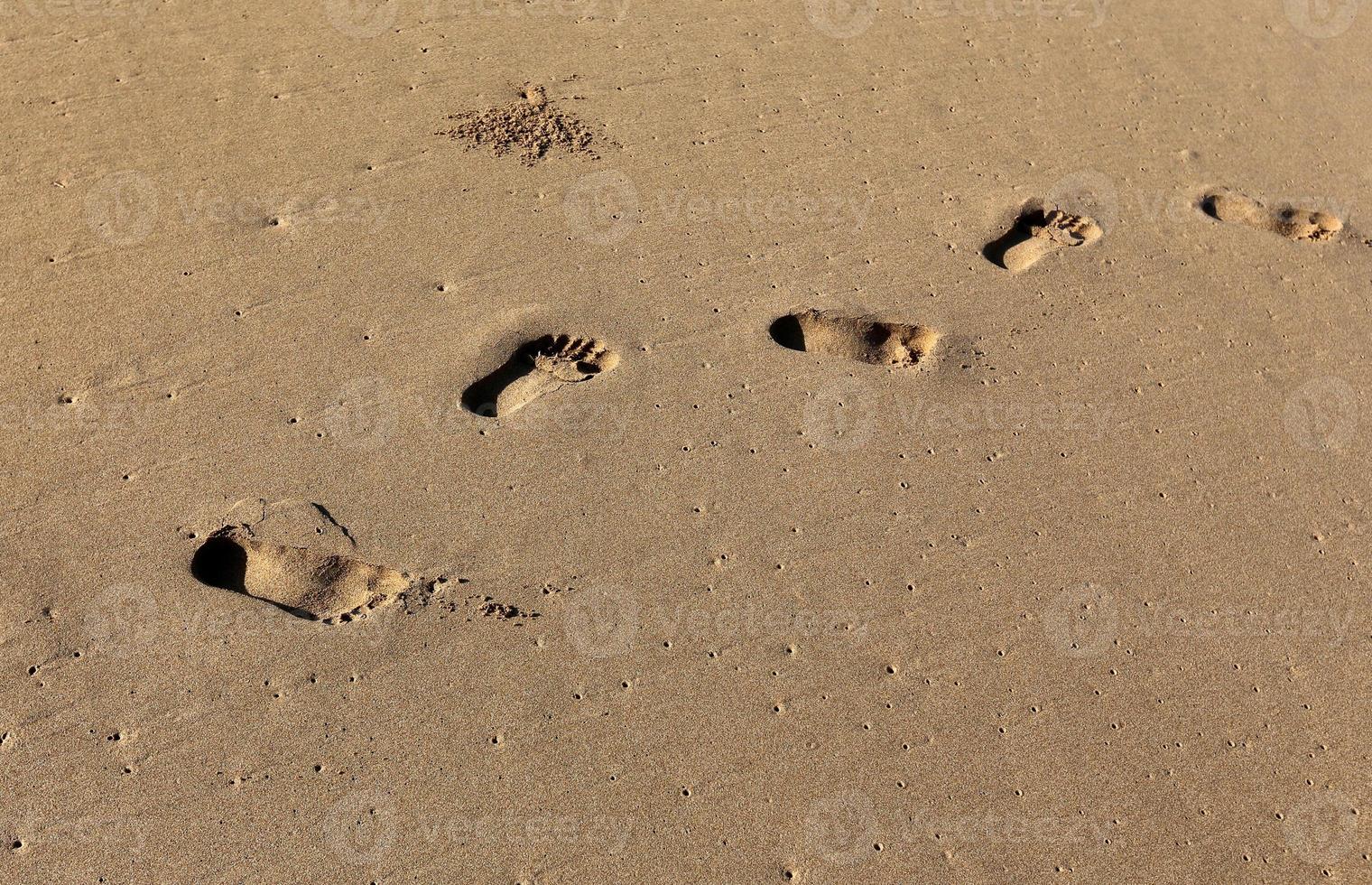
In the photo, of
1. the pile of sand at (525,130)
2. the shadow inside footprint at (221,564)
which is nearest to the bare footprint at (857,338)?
the pile of sand at (525,130)

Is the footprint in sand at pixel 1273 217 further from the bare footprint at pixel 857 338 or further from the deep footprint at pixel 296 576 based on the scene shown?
the deep footprint at pixel 296 576

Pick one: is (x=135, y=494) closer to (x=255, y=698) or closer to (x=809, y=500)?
(x=255, y=698)

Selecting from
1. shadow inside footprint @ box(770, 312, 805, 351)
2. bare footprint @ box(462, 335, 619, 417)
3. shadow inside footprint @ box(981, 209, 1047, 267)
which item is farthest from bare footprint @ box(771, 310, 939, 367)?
bare footprint @ box(462, 335, 619, 417)

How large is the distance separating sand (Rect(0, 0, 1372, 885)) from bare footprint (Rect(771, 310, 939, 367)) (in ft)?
0.07

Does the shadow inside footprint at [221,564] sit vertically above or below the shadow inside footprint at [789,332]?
below

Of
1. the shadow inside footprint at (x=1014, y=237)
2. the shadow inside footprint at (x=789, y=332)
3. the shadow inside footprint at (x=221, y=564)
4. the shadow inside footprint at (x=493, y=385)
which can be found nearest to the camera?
the shadow inside footprint at (x=221, y=564)

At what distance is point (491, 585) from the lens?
4.66 m

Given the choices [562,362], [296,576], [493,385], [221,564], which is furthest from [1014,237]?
[221,564]

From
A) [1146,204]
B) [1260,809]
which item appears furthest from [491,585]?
[1146,204]

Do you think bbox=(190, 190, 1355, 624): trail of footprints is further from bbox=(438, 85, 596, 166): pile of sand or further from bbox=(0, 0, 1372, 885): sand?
bbox=(438, 85, 596, 166): pile of sand

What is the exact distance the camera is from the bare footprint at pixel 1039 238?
5.93 meters

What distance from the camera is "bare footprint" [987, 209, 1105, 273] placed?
5.93 metres

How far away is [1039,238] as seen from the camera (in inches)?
237

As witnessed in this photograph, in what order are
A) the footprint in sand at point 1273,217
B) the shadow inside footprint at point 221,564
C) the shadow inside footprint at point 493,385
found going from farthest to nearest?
the footprint in sand at point 1273,217
the shadow inside footprint at point 493,385
the shadow inside footprint at point 221,564
